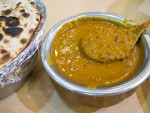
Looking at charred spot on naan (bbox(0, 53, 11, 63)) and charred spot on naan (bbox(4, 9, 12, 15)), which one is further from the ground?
charred spot on naan (bbox(4, 9, 12, 15))

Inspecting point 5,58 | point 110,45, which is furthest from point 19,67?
point 110,45

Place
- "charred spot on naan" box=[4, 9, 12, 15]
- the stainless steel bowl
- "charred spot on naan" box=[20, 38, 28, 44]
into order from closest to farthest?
the stainless steel bowl
"charred spot on naan" box=[20, 38, 28, 44]
"charred spot on naan" box=[4, 9, 12, 15]

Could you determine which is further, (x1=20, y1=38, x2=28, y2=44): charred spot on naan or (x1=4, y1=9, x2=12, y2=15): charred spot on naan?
(x1=4, y1=9, x2=12, y2=15): charred spot on naan

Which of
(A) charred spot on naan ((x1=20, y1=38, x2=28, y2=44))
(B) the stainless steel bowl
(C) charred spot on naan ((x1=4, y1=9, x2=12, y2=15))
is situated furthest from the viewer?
(C) charred spot on naan ((x1=4, y1=9, x2=12, y2=15))

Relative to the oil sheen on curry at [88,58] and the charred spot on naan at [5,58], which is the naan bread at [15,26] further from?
the oil sheen on curry at [88,58]

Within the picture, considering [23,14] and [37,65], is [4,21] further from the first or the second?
[37,65]

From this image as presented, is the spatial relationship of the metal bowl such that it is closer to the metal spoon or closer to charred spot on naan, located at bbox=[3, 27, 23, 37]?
charred spot on naan, located at bbox=[3, 27, 23, 37]

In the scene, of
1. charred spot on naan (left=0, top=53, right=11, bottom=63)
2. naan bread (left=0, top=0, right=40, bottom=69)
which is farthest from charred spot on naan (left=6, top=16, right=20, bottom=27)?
charred spot on naan (left=0, top=53, right=11, bottom=63)

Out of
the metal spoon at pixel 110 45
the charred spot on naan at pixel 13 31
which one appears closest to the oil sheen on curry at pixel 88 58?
the metal spoon at pixel 110 45

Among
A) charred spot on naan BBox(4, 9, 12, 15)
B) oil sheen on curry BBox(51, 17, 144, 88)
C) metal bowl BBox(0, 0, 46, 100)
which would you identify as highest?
oil sheen on curry BBox(51, 17, 144, 88)
